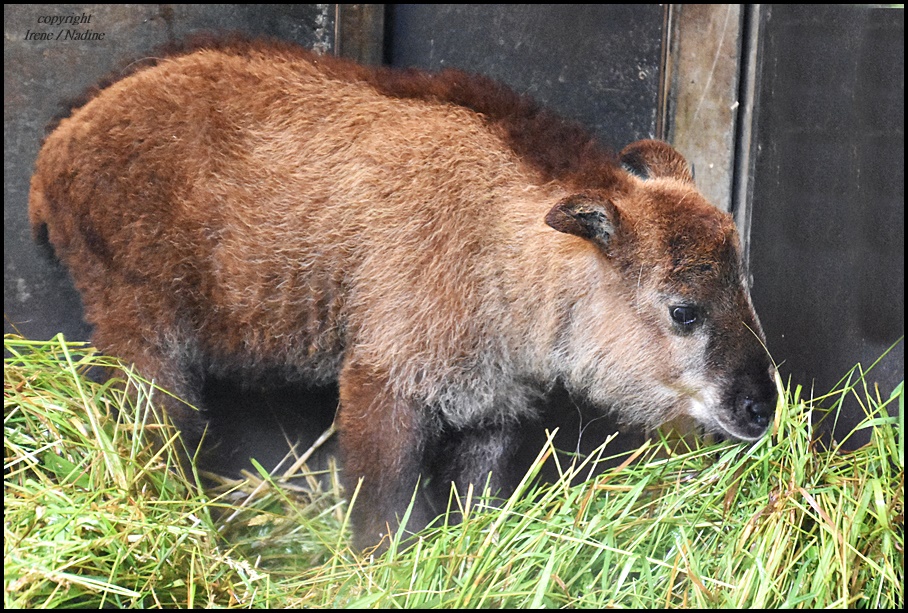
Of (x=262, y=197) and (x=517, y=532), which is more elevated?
(x=262, y=197)

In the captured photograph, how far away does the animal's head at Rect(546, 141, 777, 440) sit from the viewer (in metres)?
3.41

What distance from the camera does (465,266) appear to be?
3654 mm

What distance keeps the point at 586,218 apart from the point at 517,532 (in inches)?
44.8

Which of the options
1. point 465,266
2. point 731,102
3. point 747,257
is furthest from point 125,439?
point 731,102

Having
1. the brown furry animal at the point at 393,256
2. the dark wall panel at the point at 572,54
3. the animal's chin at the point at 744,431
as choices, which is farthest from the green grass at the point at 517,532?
the dark wall panel at the point at 572,54

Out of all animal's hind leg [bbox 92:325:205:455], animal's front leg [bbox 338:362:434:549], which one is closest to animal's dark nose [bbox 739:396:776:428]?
animal's front leg [bbox 338:362:434:549]

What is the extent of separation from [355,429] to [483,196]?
3.42ft

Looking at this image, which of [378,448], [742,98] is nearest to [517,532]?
[378,448]

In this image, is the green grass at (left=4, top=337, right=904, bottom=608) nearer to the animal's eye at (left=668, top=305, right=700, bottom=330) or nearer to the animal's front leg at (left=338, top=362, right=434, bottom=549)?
the animal's front leg at (left=338, top=362, right=434, bottom=549)

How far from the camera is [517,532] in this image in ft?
10.5

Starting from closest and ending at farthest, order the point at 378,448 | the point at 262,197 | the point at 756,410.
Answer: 1. the point at 756,410
2. the point at 378,448
3. the point at 262,197

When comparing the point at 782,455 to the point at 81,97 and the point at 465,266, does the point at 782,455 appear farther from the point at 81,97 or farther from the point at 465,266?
the point at 81,97

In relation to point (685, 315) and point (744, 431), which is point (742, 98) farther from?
point (744, 431)

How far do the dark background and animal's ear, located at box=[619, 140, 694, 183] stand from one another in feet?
1.50
